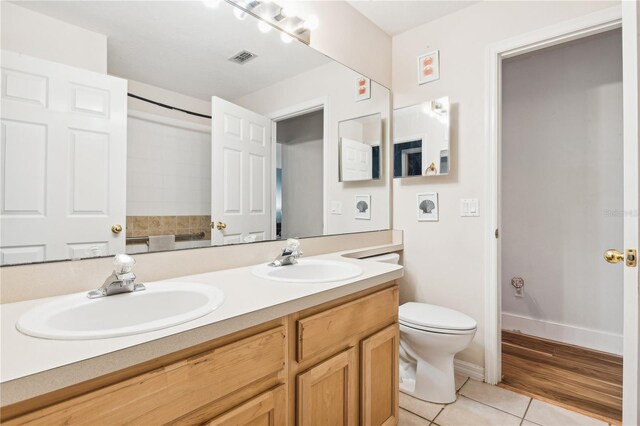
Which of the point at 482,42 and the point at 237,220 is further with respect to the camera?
the point at 482,42

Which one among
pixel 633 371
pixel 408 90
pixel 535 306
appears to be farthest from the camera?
pixel 535 306

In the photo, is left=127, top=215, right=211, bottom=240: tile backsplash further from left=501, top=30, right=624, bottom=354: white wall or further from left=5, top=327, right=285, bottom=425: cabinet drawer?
left=501, top=30, right=624, bottom=354: white wall

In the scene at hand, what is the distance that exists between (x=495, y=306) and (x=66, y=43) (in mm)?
2408

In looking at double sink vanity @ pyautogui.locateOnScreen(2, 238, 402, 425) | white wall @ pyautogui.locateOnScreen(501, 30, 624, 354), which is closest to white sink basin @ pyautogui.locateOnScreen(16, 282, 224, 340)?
double sink vanity @ pyautogui.locateOnScreen(2, 238, 402, 425)

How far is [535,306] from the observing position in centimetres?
275

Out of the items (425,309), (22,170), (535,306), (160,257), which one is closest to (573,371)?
(535,306)

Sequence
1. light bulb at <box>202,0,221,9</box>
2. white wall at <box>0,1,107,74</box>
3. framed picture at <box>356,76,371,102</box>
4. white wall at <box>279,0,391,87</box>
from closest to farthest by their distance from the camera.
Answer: white wall at <box>0,1,107,74</box> → light bulb at <box>202,0,221,9</box> → white wall at <box>279,0,391,87</box> → framed picture at <box>356,76,371,102</box>

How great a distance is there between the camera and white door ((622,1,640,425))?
1158mm

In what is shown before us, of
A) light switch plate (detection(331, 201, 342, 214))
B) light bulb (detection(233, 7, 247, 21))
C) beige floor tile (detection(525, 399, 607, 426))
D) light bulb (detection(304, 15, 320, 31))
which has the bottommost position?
beige floor tile (detection(525, 399, 607, 426))

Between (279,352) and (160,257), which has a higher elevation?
(160,257)

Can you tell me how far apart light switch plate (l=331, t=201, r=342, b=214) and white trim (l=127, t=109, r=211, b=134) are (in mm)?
937

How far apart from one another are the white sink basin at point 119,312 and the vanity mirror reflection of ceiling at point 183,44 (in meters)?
0.77

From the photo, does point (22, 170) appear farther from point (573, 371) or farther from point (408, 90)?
point (573, 371)

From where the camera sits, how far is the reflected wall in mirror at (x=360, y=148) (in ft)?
7.10
